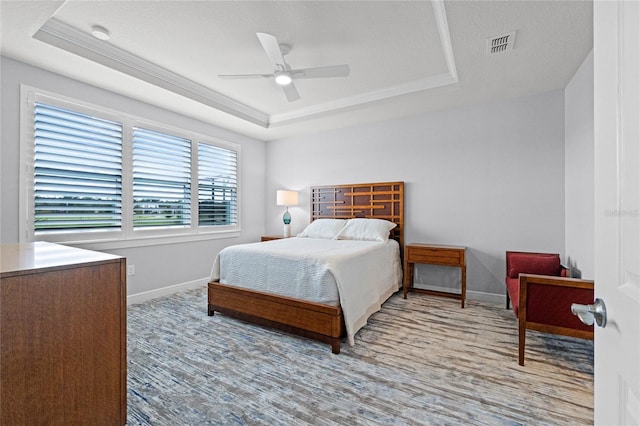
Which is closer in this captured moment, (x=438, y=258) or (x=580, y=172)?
(x=580, y=172)

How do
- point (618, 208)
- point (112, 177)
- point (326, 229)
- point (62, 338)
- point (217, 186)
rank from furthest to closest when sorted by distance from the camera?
point (217, 186) → point (326, 229) → point (112, 177) → point (62, 338) → point (618, 208)

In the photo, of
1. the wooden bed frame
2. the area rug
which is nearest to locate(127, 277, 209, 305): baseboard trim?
the area rug

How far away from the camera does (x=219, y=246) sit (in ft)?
15.1

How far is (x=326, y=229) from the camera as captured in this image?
166 inches

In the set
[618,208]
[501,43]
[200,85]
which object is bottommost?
[618,208]

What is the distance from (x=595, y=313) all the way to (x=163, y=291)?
4.17m

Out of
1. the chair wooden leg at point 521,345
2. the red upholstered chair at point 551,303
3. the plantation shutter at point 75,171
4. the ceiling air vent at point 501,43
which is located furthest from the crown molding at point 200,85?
the chair wooden leg at point 521,345

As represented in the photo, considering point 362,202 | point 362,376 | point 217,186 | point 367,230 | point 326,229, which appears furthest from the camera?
point 217,186

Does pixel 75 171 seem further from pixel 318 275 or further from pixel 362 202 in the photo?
pixel 362 202

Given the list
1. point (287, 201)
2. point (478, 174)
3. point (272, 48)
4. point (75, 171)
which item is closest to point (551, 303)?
point (478, 174)

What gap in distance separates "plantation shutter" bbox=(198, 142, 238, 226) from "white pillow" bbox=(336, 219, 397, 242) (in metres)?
2.02

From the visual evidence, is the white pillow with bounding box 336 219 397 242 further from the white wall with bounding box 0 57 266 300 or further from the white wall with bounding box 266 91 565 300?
the white wall with bounding box 0 57 266 300

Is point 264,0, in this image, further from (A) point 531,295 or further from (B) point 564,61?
(A) point 531,295

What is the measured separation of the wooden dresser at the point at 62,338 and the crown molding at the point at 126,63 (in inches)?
78.0
